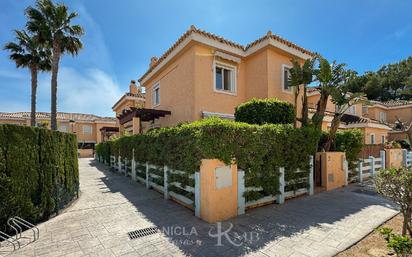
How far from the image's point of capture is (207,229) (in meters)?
5.41

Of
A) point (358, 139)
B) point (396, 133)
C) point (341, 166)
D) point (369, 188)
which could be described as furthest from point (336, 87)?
point (396, 133)

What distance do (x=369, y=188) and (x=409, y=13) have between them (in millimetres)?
8881

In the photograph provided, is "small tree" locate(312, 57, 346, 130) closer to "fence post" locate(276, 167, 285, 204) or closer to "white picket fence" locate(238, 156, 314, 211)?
"white picket fence" locate(238, 156, 314, 211)

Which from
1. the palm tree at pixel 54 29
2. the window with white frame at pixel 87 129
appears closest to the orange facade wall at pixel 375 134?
the palm tree at pixel 54 29

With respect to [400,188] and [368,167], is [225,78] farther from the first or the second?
[400,188]

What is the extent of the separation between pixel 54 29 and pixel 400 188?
23882 mm

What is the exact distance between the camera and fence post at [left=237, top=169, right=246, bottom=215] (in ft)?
21.0

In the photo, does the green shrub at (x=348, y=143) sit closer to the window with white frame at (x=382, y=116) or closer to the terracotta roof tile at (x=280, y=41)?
the terracotta roof tile at (x=280, y=41)

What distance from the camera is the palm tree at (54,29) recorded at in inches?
698

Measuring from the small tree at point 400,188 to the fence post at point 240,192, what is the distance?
3221mm

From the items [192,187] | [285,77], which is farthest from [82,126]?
[192,187]

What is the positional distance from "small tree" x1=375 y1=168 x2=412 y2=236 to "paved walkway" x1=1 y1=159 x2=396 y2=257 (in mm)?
1111

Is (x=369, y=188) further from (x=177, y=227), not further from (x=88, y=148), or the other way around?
(x=88, y=148)

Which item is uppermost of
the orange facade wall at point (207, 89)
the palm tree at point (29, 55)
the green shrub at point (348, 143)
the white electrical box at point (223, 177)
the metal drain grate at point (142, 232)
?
the palm tree at point (29, 55)
